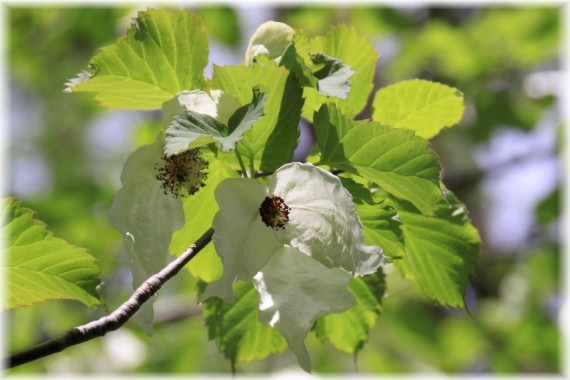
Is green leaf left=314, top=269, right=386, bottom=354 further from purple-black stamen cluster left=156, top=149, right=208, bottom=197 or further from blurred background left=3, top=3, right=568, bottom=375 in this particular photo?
blurred background left=3, top=3, right=568, bottom=375

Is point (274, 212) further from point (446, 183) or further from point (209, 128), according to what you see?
point (446, 183)

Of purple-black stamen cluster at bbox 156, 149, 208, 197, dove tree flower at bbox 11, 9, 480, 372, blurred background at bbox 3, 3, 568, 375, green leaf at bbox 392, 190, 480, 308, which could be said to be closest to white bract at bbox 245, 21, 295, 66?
dove tree flower at bbox 11, 9, 480, 372

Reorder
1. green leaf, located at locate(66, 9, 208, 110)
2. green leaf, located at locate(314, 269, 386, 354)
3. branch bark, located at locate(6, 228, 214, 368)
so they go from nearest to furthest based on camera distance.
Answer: branch bark, located at locate(6, 228, 214, 368) < green leaf, located at locate(66, 9, 208, 110) < green leaf, located at locate(314, 269, 386, 354)

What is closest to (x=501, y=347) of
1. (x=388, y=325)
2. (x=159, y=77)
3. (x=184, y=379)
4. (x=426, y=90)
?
(x=388, y=325)

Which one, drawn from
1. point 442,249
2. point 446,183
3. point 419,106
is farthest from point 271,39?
point 446,183

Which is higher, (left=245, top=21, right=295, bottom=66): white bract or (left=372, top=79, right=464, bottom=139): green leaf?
(left=245, top=21, right=295, bottom=66): white bract

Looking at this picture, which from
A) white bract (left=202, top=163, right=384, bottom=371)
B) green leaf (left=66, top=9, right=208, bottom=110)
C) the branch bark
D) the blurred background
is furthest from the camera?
the blurred background

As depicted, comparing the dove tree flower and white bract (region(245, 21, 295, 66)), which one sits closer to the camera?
the dove tree flower
